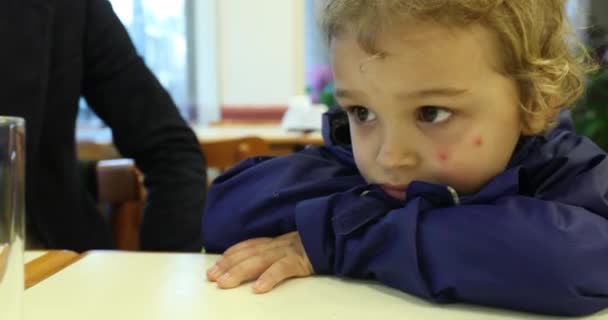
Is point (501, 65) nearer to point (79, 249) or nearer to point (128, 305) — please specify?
point (128, 305)

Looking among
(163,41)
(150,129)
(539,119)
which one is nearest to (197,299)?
(539,119)

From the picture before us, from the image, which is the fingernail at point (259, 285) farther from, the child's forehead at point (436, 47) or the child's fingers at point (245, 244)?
the child's forehead at point (436, 47)

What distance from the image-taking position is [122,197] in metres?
1.17

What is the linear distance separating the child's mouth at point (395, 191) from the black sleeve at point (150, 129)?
0.50 meters

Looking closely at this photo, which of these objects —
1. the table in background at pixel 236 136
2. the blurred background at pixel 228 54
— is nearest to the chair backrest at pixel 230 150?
the table in background at pixel 236 136

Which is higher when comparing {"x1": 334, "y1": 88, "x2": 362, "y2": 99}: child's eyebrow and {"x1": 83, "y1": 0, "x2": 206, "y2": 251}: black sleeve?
{"x1": 334, "y1": 88, "x2": 362, "y2": 99}: child's eyebrow

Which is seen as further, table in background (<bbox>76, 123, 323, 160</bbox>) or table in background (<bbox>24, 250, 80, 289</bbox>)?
table in background (<bbox>76, 123, 323, 160</bbox>)

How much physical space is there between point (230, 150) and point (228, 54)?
1.41 metres

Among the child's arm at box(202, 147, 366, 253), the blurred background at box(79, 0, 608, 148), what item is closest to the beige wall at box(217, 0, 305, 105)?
the blurred background at box(79, 0, 608, 148)

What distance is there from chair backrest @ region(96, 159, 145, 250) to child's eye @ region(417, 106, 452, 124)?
2.18ft

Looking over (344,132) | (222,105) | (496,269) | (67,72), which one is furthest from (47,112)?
(222,105)

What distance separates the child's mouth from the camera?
64 centimetres

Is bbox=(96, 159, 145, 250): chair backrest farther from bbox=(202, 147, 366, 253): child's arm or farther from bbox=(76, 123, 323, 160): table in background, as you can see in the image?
bbox=(76, 123, 323, 160): table in background

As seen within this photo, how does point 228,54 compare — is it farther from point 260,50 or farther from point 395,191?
point 395,191
